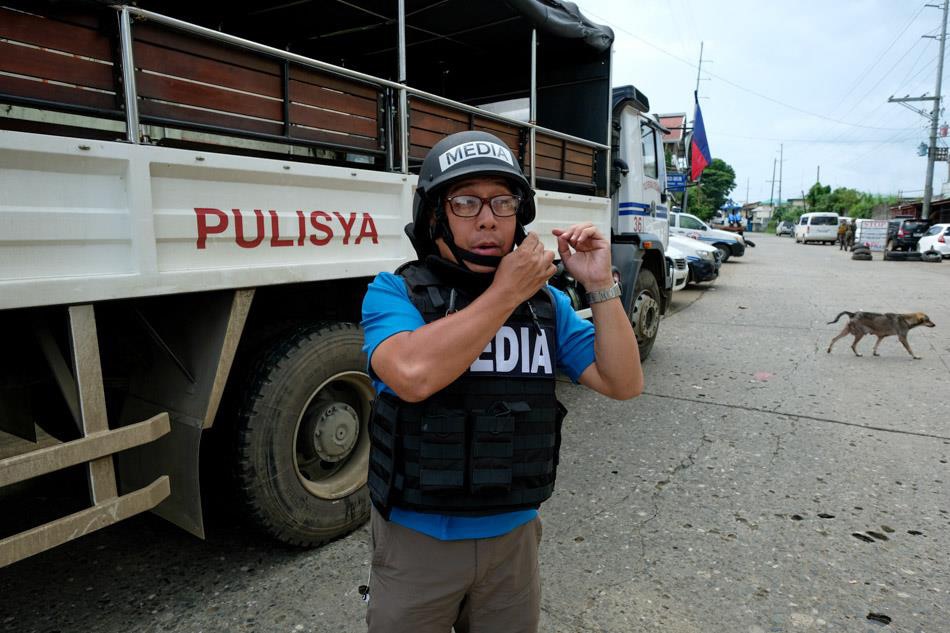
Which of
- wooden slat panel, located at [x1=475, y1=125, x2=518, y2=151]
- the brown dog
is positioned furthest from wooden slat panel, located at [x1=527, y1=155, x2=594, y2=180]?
the brown dog

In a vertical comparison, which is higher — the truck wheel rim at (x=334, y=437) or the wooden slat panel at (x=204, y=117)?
the wooden slat panel at (x=204, y=117)

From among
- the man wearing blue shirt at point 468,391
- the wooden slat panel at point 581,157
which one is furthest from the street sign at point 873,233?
the man wearing blue shirt at point 468,391

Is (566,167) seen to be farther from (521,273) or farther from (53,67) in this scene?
(521,273)

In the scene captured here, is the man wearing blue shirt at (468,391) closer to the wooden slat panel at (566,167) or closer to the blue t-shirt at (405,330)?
→ the blue t-shirt at (405,330)

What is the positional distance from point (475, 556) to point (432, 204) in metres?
0.79

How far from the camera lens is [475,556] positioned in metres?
1.27

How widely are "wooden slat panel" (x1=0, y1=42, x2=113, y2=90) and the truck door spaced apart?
15.5 ft

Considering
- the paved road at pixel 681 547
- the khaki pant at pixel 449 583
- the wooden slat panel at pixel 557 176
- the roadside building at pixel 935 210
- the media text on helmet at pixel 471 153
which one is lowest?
the paved road at pixel 681 547

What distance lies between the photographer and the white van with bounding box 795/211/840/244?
34.3m

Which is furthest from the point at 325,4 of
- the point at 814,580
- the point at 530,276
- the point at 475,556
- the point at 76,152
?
the point at 814,580

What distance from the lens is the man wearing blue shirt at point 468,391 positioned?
1.19 m

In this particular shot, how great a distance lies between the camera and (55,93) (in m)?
1.88

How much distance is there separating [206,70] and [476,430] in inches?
74.5

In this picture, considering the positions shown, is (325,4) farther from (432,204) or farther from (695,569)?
(695,569)
